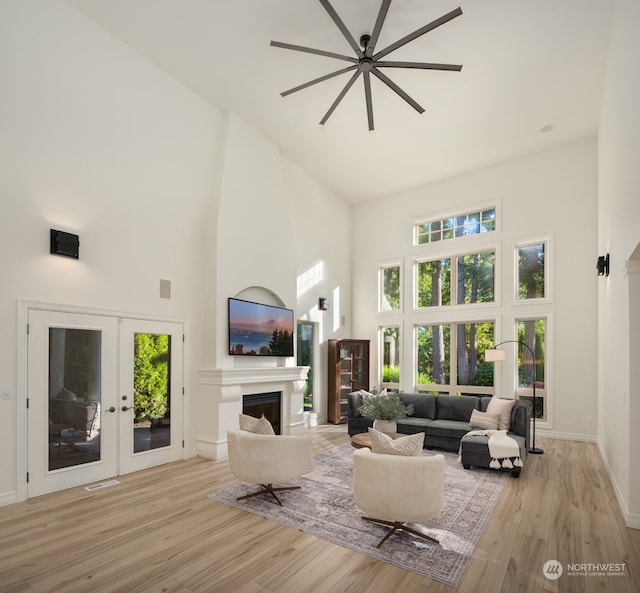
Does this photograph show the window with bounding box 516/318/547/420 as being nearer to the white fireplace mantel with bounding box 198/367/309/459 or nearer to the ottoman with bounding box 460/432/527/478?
the ottoman with bounding box 460/432/527/478

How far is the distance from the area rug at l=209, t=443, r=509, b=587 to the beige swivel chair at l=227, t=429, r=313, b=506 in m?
0.30

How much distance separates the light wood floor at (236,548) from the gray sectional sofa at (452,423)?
0.69 meters

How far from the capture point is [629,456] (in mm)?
3621

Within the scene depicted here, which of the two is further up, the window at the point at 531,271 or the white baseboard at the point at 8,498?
the window at the point at 531,271

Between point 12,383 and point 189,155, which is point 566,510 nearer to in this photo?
point 12,383

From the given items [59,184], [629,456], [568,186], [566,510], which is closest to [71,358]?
[59,184]

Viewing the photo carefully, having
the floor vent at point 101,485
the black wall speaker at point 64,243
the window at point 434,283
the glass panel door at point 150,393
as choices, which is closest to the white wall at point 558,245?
the window at point 434,283

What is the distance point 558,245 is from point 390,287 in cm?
360

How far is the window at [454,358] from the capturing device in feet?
27.0

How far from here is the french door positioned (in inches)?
168

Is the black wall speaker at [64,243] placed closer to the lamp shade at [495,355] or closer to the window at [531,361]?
the lamp shade at [495,355]

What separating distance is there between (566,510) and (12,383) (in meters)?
5.64

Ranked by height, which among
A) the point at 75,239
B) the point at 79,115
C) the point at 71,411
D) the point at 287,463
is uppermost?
the point at 79,115

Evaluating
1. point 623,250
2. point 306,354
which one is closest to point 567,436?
point 623,250
